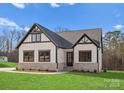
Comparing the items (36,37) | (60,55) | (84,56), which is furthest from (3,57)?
(84,56)

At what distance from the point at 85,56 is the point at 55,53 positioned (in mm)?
3142

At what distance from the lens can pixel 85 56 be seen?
21812 millimetres

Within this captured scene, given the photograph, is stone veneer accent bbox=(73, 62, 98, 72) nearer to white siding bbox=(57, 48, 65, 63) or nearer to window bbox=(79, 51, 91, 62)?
window bbox=(79, 51, 91, 62)

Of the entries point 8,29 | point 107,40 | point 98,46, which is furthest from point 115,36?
point 8,29

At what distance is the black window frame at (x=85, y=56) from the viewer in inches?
851

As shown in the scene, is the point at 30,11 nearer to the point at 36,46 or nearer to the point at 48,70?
the point at 36,46

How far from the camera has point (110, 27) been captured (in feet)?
108

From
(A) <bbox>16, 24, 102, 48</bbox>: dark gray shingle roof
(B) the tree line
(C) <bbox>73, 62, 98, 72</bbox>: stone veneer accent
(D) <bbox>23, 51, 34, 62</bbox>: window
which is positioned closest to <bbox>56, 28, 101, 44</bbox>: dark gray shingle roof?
(A) <bbox>16, 24, 102, 48</bbox>: dark gray shingle roof

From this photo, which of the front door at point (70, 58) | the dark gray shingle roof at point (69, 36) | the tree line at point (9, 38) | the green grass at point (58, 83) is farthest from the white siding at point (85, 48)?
the tree line at point (9, 38)

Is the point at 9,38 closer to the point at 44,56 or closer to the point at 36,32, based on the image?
the point at 36,32

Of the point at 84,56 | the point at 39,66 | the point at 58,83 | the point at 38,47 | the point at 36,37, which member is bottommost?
A: the point at 58,83

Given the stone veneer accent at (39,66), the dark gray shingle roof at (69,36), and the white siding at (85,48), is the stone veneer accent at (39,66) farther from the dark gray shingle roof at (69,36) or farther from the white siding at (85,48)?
the white siding at (85,48)

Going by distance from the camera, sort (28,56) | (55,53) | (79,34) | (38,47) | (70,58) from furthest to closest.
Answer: (79,34)
(70,58)
(28,56)
(38,47)
(55,53)

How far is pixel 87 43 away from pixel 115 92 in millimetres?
13171
